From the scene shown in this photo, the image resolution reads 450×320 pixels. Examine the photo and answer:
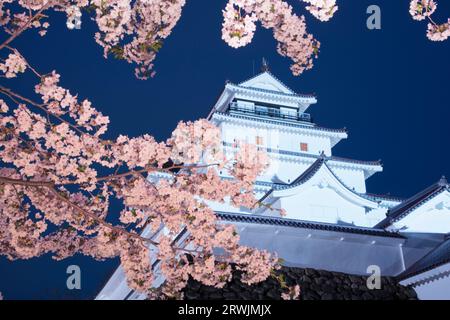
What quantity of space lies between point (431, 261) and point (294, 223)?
3.50m

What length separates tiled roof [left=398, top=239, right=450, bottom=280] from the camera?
10.7 metres

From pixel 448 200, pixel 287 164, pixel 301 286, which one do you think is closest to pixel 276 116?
pixel 287 164

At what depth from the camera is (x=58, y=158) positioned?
6.18 meters

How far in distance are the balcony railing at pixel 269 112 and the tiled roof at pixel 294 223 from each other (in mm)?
13502

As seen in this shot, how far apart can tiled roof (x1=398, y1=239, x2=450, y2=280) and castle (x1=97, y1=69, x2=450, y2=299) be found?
0.03 m

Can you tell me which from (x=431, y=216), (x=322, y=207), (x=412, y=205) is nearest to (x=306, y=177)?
(x=322, y=207)

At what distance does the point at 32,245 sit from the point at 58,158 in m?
1.72

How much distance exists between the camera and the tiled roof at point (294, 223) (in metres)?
10.6

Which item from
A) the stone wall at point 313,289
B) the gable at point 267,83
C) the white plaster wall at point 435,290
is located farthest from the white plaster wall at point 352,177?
the white plaster wall at point 435,290

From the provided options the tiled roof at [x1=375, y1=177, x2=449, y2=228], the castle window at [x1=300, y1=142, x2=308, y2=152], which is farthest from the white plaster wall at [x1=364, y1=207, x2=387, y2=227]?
the tiled roof at [x1=375, y1=177, x2=449, y2=228]

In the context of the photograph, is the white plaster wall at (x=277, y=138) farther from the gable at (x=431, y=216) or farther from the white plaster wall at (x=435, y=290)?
the white plaster wall at (x=435, y=290)

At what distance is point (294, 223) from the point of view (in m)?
11.1

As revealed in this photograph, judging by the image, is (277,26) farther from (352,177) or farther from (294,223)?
(352,177)
